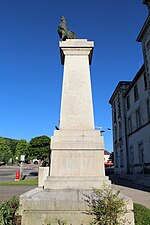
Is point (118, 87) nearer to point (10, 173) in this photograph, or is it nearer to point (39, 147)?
point (39, 147)

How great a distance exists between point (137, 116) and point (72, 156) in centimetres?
2189

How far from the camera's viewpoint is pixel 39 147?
3173 centimetres

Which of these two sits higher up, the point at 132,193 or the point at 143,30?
the point at 143,30

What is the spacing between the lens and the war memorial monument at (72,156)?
13.4ft

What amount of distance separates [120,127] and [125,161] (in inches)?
270

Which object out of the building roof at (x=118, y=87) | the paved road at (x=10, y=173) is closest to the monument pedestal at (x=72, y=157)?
the paved road at (x=10, y=173)

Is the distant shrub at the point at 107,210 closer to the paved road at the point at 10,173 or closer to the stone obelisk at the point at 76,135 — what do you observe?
the stone obelisk at the point at 76,135

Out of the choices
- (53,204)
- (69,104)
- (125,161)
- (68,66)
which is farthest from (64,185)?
(125,161)

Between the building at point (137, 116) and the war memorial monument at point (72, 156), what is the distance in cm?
1548

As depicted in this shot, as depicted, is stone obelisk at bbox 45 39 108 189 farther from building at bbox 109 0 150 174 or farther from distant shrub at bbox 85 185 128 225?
building at bbox 109 0 150 174

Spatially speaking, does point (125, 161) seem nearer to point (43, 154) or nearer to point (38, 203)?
point (43, 154)

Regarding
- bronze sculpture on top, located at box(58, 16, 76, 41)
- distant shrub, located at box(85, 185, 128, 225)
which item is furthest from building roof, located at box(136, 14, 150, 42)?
distant shrub, located at box(85, 185, 128, 225)

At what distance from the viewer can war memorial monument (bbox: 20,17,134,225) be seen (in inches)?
161

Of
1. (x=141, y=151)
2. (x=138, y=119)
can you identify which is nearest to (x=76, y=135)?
(x=141, y=151)
